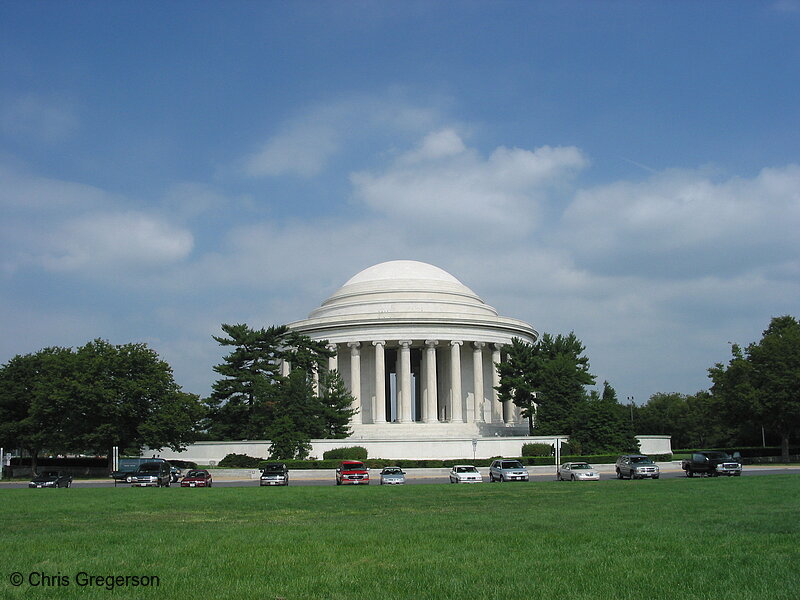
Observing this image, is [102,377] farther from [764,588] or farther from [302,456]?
[764,588]

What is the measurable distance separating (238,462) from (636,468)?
118ft

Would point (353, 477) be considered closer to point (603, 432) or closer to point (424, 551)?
point (603, 432)

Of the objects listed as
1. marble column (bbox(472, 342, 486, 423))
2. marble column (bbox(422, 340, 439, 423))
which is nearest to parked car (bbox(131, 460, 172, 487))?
marble column (bbox(422, 340, 439, 423))

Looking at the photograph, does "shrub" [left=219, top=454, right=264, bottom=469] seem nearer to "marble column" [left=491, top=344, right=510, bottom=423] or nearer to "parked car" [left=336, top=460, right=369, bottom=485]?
"parked car" [left=336, top=460, right=369, bottom=485]

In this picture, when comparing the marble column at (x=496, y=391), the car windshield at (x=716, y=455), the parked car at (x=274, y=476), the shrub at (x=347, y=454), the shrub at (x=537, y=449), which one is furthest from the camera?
the marble column at (x=496, y=391)

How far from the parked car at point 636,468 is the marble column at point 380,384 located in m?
38.5

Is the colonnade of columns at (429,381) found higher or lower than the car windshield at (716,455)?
higher

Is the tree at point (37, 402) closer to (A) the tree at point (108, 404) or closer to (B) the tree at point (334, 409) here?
(A) the tree at point (108, 404)

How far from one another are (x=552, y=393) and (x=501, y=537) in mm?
62073

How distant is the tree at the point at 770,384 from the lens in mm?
76812

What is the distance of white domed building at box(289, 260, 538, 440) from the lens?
289 ft

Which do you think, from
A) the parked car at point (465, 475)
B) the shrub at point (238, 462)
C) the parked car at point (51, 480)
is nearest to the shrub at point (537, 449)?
the parked car at point (465, 475)

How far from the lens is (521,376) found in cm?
8400

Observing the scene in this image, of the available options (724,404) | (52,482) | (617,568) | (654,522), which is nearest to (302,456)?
(52,482)
